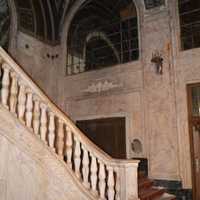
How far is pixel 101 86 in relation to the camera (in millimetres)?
6852

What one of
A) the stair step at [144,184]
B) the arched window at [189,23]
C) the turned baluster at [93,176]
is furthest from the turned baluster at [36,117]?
the arched window at [189,23]

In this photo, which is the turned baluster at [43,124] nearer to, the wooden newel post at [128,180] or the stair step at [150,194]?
the wooden newel post at [128,180]

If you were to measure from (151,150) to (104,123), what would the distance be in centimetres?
146

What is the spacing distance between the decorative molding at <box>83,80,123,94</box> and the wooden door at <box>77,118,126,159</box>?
31.3 inches

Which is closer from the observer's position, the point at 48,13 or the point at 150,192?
the point at 150,192

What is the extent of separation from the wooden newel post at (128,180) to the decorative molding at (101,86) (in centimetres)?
333

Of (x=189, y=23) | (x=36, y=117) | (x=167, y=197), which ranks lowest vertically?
(x=167, y=197)

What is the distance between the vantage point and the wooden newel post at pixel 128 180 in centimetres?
334

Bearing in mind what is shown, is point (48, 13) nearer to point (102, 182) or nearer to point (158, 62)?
point (158, 62)

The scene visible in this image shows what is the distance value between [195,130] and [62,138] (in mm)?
3255

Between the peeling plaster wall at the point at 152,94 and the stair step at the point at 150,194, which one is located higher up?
the peeling plaster wall at the point at 152,94

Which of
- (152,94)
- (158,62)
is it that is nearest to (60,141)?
(152,94)

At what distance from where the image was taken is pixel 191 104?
5.57 metres

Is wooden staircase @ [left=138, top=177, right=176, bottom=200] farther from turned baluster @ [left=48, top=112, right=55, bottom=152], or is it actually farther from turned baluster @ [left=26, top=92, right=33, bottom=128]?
turned baluster @ [left=26, top=92, right=33, bottom=128]
